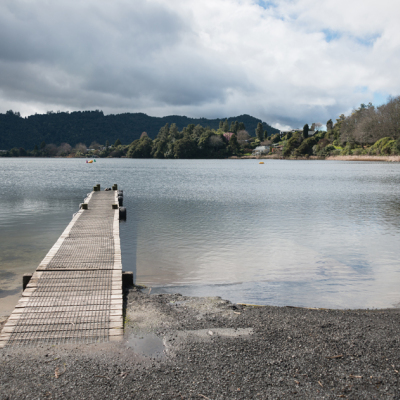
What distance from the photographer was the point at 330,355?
4465mm

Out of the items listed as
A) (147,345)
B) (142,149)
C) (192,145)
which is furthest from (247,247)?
(142,149)

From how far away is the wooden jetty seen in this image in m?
4.82

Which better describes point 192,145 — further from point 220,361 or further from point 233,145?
point 220,361

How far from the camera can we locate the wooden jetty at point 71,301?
482 cm

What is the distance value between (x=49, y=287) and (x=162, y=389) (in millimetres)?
3345

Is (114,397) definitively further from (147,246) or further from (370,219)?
(370,219)

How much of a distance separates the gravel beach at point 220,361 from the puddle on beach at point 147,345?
1 cm

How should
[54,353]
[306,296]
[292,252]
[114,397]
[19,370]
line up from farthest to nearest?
[292,252], [306,296], [54,353], [19,370], [114,397]

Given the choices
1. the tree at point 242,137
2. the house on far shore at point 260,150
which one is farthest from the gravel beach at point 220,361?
the tree at point 242,137

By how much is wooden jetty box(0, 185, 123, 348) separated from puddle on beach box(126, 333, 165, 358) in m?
0.22

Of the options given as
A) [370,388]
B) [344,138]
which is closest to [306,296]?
[370,388]

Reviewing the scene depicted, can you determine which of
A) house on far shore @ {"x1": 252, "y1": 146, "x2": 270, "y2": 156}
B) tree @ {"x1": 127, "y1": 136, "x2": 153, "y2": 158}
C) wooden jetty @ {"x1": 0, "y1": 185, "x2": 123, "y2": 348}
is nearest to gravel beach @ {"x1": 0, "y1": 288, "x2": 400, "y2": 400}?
wooden jetty @ {"x1": 0, "y1": 185, "x2": 123, "y2": 348}

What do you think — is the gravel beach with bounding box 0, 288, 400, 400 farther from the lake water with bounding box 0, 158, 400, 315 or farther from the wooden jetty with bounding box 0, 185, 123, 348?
the lake water with bounding box 0, 158, 400, 315

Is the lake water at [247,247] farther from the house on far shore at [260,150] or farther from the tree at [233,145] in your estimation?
the house on far shore at [260,150]
